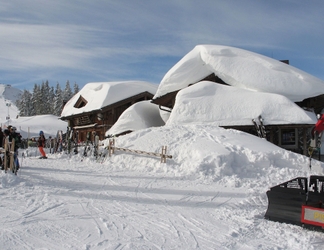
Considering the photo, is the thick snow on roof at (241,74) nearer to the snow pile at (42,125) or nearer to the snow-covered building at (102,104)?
the snow-covered building at (102,104)

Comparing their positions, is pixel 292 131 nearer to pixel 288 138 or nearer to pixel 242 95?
pixel 288 138

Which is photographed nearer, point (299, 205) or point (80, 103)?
point (299, 205)

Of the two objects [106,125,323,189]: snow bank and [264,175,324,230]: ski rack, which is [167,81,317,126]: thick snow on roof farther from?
[264,175,324,230]: ski rack

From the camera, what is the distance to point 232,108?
17.7 m

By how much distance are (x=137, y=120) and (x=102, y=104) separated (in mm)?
5842

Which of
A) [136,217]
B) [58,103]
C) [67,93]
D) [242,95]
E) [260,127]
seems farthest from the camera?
[67,93]

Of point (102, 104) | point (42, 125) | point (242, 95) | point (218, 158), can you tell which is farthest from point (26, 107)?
point (218, 158)

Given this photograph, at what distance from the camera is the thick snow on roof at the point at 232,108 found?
652 inches

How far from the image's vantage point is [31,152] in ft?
69.0

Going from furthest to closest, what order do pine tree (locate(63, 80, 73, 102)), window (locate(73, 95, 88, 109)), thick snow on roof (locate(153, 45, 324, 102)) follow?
pine tree (locate(63, 80, 73, 102))
window (locate(73, 95, 88, 109))
thick snow on roof (locate(153, 45, 324, 102))

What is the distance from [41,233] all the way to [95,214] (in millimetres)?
1280

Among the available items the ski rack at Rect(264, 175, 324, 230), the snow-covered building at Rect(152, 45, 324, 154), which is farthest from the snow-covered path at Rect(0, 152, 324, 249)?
the snow-covered building at Rect(152, 45, 324, 154)

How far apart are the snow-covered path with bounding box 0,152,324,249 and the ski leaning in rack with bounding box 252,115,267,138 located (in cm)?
806

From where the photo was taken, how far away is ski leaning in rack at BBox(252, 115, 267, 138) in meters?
16.2
